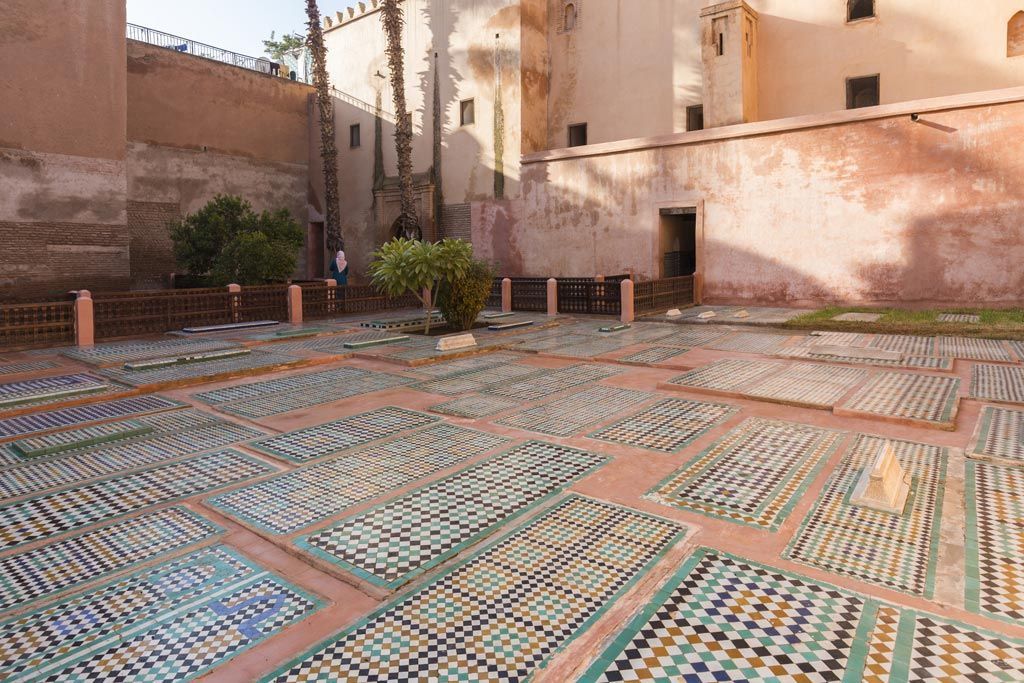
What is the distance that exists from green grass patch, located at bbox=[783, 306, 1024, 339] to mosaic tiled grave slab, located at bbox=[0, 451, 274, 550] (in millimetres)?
7939

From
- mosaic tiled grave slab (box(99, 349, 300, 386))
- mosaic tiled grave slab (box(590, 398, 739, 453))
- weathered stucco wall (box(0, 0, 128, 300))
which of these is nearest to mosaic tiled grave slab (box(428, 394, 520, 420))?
mosaic tiled grave slab (box(590, 398, 739, 453))

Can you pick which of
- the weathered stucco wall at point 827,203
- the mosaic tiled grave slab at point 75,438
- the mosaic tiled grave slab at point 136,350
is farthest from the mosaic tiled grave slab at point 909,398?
the mosaic tiled grave slab at point 136,350

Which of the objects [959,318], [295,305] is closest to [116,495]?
[295,305]

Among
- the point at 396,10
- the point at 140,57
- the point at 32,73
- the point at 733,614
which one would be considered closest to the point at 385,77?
the point at 396,10

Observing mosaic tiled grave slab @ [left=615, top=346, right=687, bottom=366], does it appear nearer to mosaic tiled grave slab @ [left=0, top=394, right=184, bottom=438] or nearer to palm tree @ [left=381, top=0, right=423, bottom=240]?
mosaic tiled grave slab @ [left=0, top=394, right=184, bottom=438]

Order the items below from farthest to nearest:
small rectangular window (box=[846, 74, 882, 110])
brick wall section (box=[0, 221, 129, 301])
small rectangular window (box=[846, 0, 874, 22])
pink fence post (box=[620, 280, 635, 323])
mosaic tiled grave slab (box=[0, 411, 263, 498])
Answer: small rectangular window (box=[846, 74, 882, 110]), small rectangular window (box=[846, 0, 874, 22]), brick wall section (box=[0, 221, 129, 301]), pink fence post (box=[620, 280, 635, 323]), mosaic tiled grave slab (box=[0, 411, 263, 498])

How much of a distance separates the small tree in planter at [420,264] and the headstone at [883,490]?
20.6 feet

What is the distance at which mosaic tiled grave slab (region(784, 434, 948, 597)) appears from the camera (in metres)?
2.33

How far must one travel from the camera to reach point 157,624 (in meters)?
2.06

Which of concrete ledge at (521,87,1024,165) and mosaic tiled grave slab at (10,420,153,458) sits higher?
concrete ledge at (521,87,1024,165)

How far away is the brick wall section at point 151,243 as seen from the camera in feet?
51.2

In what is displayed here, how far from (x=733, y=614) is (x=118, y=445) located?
3.88m

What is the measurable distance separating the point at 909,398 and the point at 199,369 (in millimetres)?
6497

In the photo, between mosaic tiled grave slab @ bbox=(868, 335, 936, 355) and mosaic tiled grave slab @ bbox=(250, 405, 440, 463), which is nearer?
mosaic tiled grave slab @ bbox=(250, 405, 440, 463)
